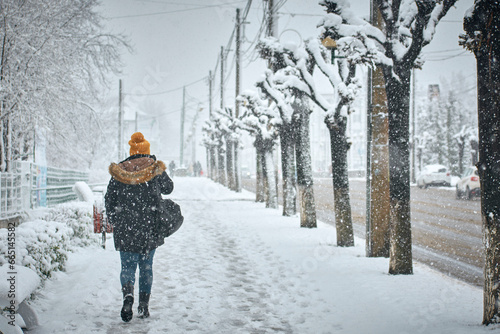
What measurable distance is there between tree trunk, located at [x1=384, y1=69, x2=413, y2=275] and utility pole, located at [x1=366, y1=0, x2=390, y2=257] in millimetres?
1323

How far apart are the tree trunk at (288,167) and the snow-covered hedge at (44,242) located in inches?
274

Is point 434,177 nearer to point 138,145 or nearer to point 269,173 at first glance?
point 269,173

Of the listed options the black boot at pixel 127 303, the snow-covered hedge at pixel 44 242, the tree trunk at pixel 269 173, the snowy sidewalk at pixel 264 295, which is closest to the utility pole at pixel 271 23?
the tree trunk at pixel 269 173

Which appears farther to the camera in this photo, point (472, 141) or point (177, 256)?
point (472, 141)

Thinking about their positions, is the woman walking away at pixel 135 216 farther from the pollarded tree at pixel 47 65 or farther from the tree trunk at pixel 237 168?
the tree trunk at pixel 237 168

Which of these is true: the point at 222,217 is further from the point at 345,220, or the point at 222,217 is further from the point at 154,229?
the point at 154,229

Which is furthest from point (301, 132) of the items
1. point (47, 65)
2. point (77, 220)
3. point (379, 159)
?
point (47, 65)

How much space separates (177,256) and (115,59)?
9866 mm

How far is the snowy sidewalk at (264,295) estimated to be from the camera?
16.2 feet

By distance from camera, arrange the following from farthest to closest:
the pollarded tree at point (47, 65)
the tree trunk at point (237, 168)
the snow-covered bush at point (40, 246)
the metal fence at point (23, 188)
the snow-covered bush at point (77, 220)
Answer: the tree trunk at point (237, 168) < the pollarded tree at point (47, 65) < the metal fence at point (23, 188) < the snow-covered bush at point (77, 220) < the snow-covered bush at point (40, 246)

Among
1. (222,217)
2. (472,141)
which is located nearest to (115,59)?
(222,217)

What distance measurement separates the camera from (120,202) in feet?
16.6

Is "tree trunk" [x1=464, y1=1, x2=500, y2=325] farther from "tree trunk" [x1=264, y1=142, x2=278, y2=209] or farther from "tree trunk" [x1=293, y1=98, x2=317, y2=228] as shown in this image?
"tree trunk" [x1=264, y1=142, x2=278, y2=209]

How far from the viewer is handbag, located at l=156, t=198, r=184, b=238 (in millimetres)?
5082
